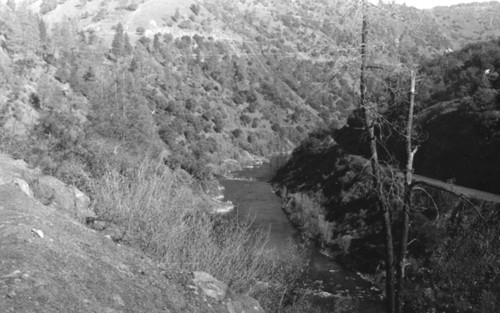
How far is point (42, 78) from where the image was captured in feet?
194

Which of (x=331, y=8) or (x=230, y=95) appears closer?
(x=331, y=8)

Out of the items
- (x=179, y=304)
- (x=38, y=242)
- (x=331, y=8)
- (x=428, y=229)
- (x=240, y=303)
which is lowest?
(x=428, y=229)

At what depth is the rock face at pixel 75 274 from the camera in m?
6.01

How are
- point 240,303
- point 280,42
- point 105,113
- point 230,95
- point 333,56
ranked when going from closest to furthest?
1. point 240,303
2. point 333,56
3. point 105,113
4. point 230,95
5. point 280,42

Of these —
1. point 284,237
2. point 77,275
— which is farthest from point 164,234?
point 284,237

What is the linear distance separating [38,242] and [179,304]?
244 centimetres

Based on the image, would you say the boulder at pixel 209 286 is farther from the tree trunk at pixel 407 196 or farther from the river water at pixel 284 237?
the river water at pixel 284 237

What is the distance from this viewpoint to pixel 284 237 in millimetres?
43406

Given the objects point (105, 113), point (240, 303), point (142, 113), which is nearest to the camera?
point (240, 303)

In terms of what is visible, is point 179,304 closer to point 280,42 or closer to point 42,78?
point 42,78

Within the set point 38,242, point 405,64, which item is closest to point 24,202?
point 38,242

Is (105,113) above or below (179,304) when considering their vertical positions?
below

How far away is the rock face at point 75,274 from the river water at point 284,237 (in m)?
5.70

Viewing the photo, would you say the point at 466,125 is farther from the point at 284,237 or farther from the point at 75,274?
the point at 75,274
